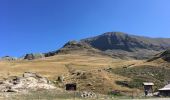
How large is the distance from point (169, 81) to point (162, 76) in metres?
3.97

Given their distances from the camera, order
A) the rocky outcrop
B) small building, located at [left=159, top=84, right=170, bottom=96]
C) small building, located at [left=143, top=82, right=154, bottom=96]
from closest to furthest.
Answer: the rocky outcrop < small building, located at [left=159, top=84, right=170, bottom=96] < small building, located at [left=143, top=82, right=154, bottom=96]

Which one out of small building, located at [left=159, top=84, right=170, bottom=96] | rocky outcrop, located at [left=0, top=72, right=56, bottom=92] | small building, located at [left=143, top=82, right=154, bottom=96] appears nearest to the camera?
rocky outcrop, located at [left=0, top=72, right=56, bottom=92]

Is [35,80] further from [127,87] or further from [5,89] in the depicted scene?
[127,87]

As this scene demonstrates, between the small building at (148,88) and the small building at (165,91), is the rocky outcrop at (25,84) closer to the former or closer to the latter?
the small building at (148,88)

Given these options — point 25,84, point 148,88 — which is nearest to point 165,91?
point 148,88

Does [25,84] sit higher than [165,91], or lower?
higher

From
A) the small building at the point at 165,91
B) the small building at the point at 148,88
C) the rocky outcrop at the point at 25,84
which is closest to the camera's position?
the rocky outcrop at the point at 25,84

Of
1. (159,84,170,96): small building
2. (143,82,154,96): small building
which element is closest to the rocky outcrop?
(143,82,154,96): small building

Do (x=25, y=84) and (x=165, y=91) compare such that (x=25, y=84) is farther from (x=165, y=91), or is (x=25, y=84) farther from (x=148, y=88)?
(x=165, y=91)

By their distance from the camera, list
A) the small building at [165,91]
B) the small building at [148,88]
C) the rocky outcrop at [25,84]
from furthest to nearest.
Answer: the small building at [148,88]
the small building at [165,91]
the rocky outcrop at [25,84]

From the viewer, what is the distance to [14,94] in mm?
73000

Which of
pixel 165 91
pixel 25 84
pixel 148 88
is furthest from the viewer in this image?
pixel 148 88

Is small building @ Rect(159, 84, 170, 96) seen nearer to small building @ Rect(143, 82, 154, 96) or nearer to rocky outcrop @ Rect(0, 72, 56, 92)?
small building @ Rect(143, 82, 154, 96)

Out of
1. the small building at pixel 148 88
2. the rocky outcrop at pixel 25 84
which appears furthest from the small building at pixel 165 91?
the rocky outcrop at pixel 25 84
